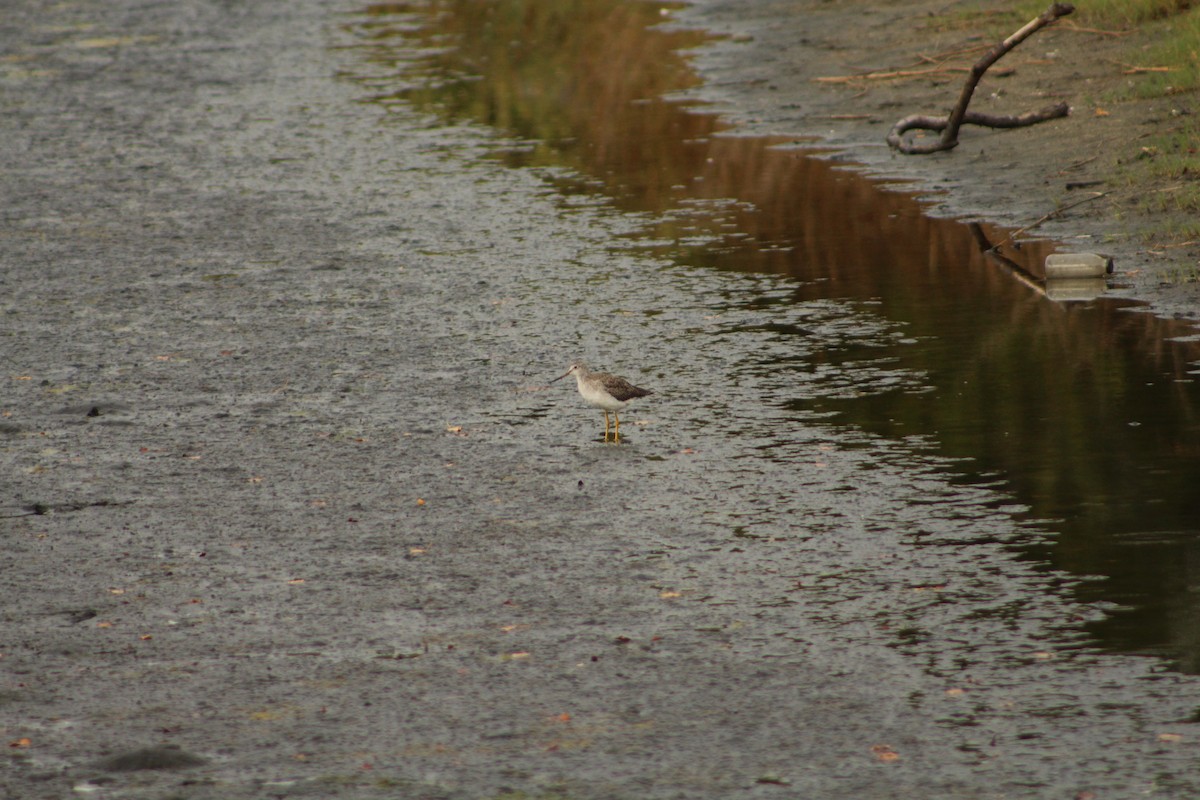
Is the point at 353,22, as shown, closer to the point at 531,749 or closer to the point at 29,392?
the point at 29,392

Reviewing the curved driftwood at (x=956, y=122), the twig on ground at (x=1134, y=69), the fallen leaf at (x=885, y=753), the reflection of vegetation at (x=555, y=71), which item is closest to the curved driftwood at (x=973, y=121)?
the curved driftwood at (x=956, y=122)

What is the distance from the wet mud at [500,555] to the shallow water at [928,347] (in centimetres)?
12

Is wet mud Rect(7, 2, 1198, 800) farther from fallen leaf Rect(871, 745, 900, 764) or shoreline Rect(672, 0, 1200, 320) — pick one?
shoreline Rect(672, 0, 1200, 320)

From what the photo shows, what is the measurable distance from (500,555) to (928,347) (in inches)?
159

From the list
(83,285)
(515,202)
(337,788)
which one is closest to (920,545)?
(337,788)

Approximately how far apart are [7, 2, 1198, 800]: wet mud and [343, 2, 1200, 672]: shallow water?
12 cm

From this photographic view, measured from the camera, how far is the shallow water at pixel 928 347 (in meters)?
7.17

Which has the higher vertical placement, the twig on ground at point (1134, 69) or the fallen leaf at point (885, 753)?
the twig on ground at point (1134, 69)

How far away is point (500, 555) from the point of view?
711 cm

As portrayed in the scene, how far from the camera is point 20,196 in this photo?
16453 millimetres

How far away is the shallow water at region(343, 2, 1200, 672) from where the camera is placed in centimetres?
717

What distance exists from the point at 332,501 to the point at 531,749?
2.72 m

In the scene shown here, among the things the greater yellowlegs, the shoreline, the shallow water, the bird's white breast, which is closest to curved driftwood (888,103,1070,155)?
the shoreline

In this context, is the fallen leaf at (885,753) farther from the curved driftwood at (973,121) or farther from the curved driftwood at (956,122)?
the curved driftwood at (973,121)
